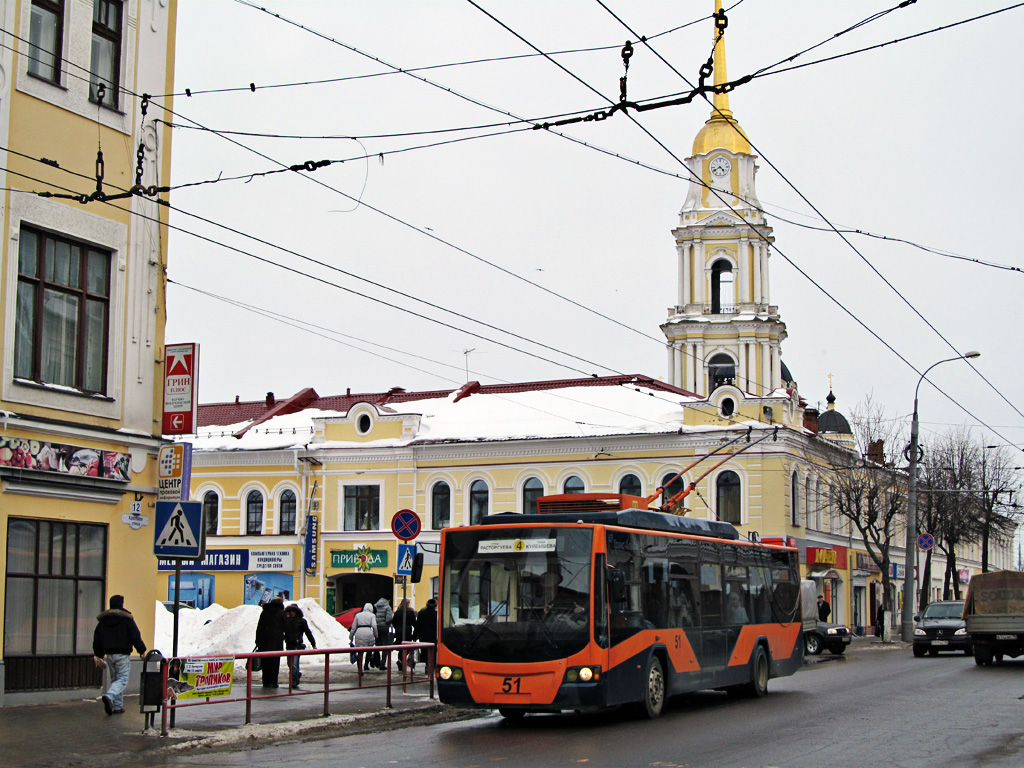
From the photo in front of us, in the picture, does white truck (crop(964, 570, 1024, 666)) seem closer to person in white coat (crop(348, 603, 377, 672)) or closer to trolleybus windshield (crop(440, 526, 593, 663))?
person in white coat (crop(348, 603, 377, 672))

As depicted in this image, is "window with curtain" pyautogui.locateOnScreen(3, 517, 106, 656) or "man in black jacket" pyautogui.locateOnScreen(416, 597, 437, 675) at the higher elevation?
"window with curtain" pyautogui.locateOnScreen(3, 517, 106, 656)

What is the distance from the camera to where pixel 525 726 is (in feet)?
58.4

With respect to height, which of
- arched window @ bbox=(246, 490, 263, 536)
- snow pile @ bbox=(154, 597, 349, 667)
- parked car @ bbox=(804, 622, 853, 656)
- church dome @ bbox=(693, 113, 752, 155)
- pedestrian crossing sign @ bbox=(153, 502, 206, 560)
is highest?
church dome @ bbox=(693, 113, 752, 155)

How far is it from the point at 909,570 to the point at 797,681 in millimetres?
16606

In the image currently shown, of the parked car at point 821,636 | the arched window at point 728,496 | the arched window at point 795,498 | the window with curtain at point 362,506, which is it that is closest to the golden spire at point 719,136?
the arched window at point 795,498

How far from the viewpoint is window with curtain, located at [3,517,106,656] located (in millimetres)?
19094

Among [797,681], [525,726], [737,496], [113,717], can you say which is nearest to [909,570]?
[737,496]

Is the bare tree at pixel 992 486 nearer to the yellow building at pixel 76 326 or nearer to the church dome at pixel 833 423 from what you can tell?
the church dome at pixel 833 423

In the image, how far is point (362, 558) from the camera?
53.1 meters

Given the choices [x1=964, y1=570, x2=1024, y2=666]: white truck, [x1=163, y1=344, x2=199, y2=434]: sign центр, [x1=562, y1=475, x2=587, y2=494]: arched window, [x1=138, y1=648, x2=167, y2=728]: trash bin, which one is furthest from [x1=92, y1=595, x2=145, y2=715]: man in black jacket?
[x1=562, y1=475, x2=587, y2=494]: arched window

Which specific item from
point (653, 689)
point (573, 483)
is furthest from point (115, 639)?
point (573, 483)

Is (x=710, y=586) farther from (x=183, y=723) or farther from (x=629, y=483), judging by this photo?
(x=629, y=483)

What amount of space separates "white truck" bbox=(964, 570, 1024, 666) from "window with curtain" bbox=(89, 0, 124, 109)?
21.5 metres

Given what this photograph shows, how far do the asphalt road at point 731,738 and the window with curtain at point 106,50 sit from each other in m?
11.2
